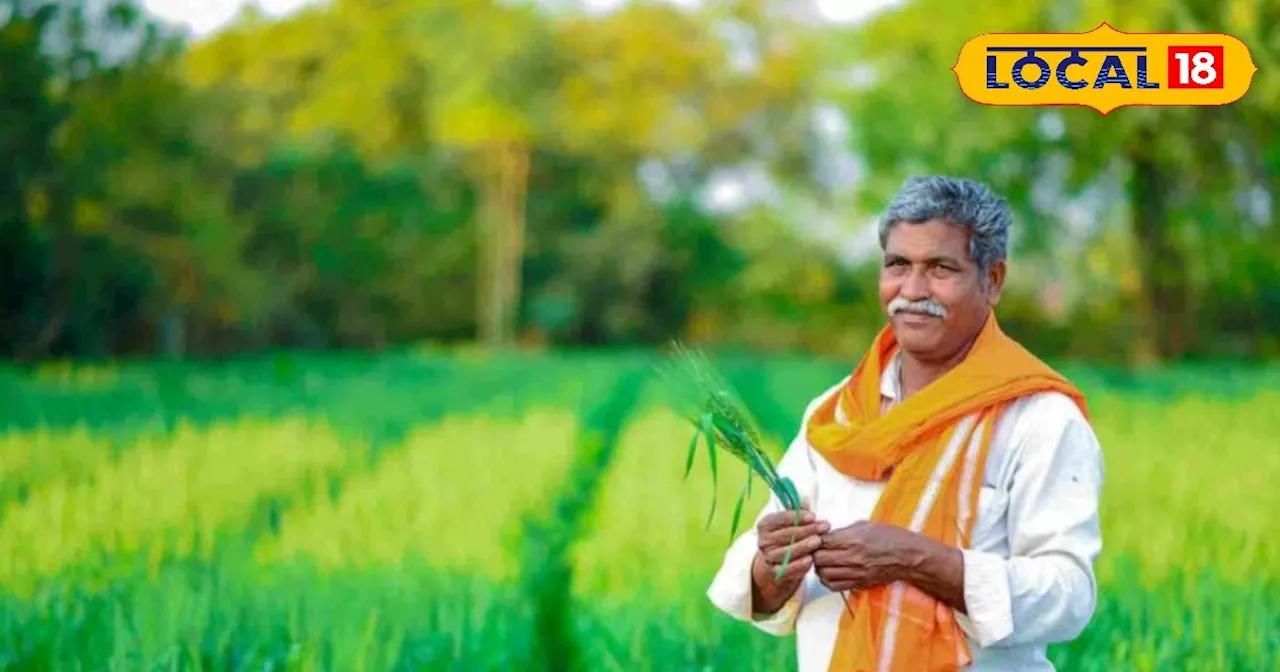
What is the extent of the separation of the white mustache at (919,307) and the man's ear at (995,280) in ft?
0.39

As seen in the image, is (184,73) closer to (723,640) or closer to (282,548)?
(282,548)

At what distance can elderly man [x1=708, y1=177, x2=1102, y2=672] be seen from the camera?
1.86 m

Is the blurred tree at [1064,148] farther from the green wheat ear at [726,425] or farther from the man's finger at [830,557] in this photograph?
the man's finger at [830,557]

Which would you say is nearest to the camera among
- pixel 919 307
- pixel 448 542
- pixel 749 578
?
pixel 919 307

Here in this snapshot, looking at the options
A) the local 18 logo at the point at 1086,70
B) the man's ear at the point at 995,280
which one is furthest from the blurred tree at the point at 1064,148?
the man's ear at the point at 995,280

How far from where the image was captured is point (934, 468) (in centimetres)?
192

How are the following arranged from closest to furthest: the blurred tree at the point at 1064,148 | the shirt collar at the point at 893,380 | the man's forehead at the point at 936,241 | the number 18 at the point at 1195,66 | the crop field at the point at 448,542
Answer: the man's forehead at the point at 936,241
the shirt collar at the point at 893,380
the crop field at the point at 448,542
the number 18 at the point at 1195,66
the blurred tree at the point at 1064,148

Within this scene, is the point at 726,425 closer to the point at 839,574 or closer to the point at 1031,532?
the point at 839,574

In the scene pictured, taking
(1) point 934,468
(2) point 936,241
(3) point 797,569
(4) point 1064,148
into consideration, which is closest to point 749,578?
(3) point 797,569

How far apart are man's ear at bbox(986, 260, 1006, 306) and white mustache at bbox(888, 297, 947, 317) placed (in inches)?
4.7

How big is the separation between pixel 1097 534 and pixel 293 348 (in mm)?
26127

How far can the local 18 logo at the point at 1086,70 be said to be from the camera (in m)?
3.67

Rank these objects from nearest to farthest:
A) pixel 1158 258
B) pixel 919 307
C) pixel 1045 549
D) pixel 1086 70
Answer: pixel 1045 549, pixel 919 307, pixel 1086 70, pixel 1158 258

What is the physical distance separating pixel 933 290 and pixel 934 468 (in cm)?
27
